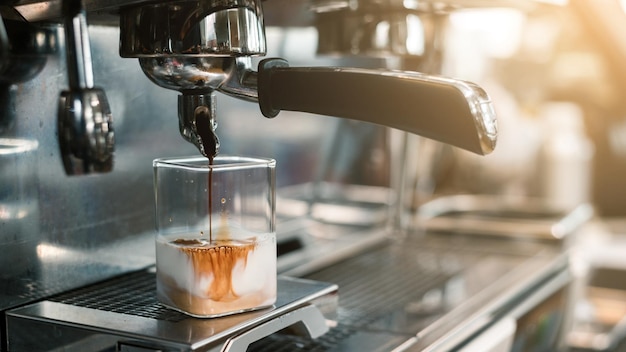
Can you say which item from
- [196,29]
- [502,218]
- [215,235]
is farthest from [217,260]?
[502,218]

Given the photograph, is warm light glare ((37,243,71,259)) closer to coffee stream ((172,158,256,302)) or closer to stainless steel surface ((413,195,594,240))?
coffee stream ((172,158,256,302))

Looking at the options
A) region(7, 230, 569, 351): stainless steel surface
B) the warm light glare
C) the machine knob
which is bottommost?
region(7, 230, 569, 351): stainless steel surface

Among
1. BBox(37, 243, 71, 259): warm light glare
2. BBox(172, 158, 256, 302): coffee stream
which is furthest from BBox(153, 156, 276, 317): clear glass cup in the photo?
BBox(37, 243, 71, 259): warm light glare

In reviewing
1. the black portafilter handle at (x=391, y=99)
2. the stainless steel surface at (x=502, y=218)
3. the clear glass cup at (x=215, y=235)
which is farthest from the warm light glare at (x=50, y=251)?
the stainless steel surface at (x=502, y=218)

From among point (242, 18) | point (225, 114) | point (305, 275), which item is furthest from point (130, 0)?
point (305, 275)

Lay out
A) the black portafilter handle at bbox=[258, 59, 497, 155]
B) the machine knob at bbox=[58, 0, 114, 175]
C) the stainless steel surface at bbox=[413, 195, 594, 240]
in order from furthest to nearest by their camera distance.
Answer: the stainless steel surface at bbox=[413, 195, 594, 240] → the machine knob at bbox=[58, 0, 114, 175] → the black portafilter handle at bbox=[258, 59, 497, 155]

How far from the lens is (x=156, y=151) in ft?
2.41

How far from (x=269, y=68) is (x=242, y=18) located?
4cm

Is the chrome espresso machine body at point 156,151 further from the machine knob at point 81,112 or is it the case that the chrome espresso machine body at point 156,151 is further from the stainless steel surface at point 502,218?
the stainless steel surface at point 502,218

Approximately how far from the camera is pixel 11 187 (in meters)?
0.59

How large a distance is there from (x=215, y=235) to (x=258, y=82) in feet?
0.37

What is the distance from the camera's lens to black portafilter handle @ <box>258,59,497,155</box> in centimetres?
46

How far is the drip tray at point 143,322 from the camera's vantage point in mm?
506

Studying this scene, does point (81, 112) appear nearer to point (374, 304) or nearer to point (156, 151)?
point (156, 151)
